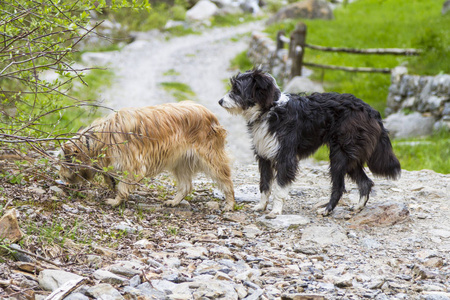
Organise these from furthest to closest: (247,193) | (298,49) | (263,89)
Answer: (298,49) < (247,193) < (263,89)

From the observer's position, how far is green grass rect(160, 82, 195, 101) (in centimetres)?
1398

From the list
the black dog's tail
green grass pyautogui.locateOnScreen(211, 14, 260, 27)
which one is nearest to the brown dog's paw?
the black dog's tail

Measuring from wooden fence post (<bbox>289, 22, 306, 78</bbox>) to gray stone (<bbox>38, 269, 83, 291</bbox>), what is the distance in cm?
1073

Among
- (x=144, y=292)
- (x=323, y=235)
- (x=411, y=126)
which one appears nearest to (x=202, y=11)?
(x=411, y=126)

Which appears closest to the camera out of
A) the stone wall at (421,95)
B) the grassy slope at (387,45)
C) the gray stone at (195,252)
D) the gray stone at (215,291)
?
the gray stone at (215,291)

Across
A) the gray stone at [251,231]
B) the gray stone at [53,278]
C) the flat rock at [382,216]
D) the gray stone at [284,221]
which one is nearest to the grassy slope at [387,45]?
the flat rock at [382,216]

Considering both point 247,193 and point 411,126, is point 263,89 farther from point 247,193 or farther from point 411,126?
point 411,126

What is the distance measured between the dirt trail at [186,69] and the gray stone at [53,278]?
18.6 ft

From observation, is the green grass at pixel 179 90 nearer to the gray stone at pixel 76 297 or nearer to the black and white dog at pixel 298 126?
the black and white dog at pixel 298 126

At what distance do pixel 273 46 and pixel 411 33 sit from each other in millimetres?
4195

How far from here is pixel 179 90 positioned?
14.8 m

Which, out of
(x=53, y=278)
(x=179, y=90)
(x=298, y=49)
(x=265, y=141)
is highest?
(x=298, y=49)

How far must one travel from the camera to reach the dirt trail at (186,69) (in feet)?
41.5

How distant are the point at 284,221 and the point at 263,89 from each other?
142 centimetres
